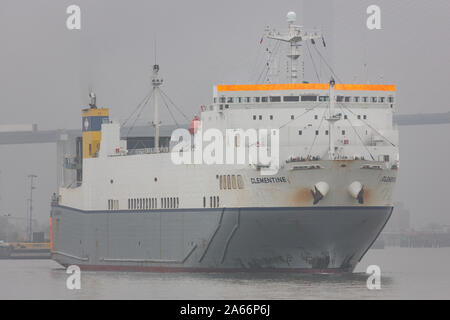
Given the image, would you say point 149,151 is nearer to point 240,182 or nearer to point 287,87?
point 240,182

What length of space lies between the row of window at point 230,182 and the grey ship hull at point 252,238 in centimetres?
116

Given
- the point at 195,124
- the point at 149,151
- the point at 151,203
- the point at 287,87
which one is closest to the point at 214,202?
the point at 151,203

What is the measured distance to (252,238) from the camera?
64.8 metres

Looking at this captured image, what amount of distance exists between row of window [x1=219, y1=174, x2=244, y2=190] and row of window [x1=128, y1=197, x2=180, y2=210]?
3736 mm

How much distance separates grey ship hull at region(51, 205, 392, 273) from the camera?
63969 millimetres

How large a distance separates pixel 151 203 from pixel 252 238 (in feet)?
27.7

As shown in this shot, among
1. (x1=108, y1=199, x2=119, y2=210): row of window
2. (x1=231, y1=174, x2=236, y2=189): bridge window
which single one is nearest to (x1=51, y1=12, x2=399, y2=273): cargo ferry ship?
(x1=231, y1=174, x2=236, y2=189): bridge window

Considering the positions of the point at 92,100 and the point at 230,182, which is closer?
the point at 230,182

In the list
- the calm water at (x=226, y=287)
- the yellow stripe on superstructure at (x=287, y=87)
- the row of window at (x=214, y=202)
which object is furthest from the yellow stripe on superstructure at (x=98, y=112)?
the row of window at (x=214, y=202)

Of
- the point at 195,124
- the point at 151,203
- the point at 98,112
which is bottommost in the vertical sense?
the point at 151,203

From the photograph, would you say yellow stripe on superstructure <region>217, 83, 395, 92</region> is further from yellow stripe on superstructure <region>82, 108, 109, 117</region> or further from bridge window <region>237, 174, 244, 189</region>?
yellow stripe on superstructure <region>82, 108, 109, 117</region>

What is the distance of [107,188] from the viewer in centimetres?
7494

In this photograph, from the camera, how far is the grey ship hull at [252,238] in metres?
64.0

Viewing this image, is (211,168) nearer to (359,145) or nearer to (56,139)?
(359,145)
